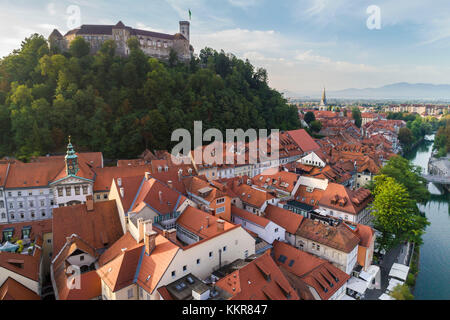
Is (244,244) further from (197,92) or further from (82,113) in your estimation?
(197,92)

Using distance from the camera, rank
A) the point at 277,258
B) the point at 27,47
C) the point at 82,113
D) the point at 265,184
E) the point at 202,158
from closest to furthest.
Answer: the point at 277,258 < the point at 265,184 < the point at 202,158 < the point at 82,113 < the point at 27,47

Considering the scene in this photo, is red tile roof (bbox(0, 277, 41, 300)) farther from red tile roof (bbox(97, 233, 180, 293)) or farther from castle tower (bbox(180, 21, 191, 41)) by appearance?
castle tower (bbox(180, 21, 191, 41))

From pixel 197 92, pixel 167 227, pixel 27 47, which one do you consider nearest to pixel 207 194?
pixel 167 227

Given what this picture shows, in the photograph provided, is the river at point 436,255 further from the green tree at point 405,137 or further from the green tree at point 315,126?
the green tree at point 315,126

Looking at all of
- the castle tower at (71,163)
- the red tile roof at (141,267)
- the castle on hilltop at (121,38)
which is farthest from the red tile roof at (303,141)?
the red tile roof at (141,267)

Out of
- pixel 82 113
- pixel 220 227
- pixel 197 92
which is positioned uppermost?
pixel 197 92

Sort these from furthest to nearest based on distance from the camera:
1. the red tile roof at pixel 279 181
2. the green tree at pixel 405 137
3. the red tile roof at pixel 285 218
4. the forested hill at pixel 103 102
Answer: the green tree at pixel 405 137 → the forested hill at pixel 103 102 → the red tile roof at pixel 279 181 → the red tile roof at pixel 285 218
